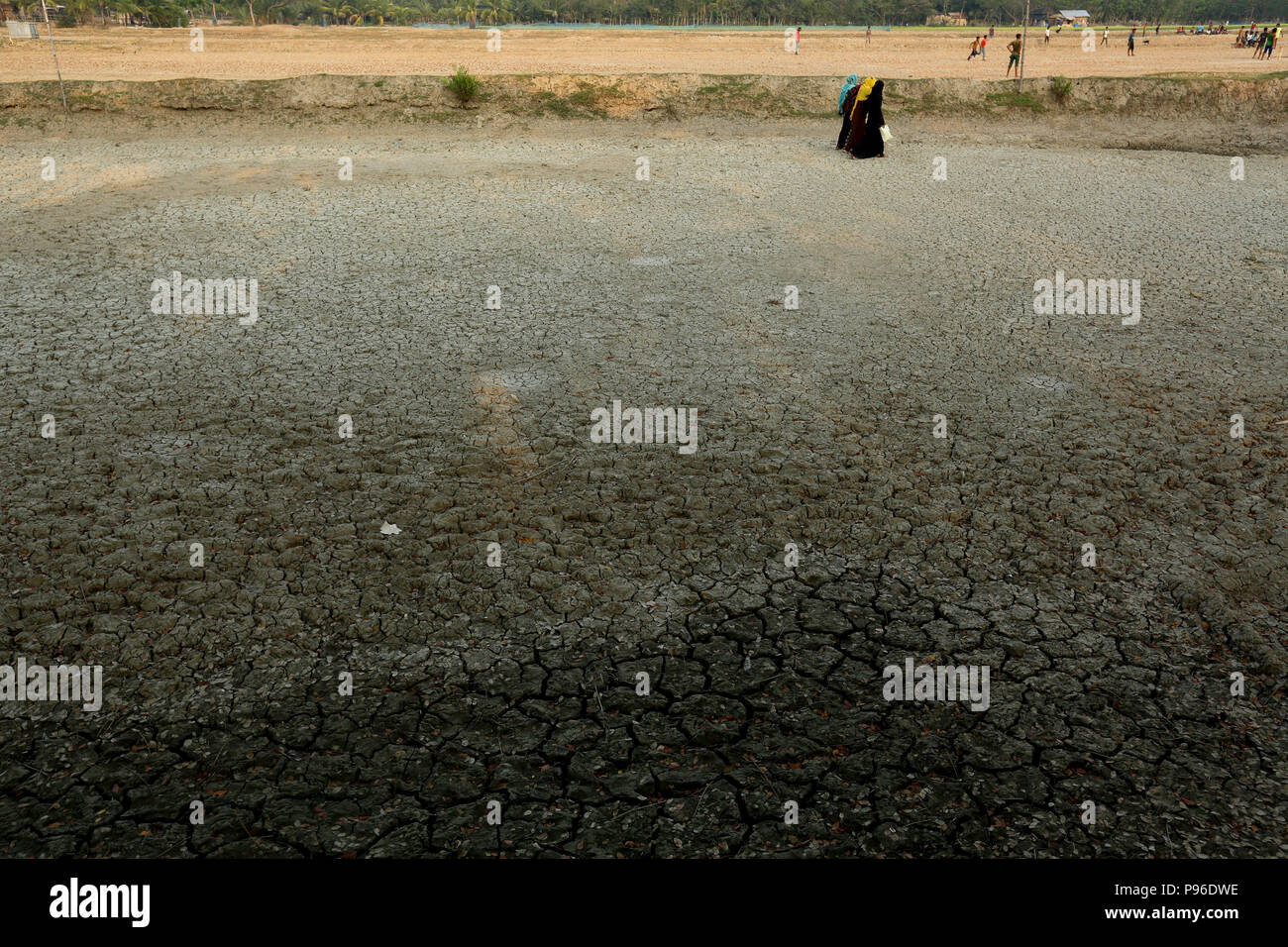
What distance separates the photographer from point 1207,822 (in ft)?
10.2

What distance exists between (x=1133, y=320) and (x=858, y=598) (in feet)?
16.8

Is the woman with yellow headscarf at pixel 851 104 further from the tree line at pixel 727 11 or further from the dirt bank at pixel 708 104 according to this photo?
the tree line at pixel 727 11

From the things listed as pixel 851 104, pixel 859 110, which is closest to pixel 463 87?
pixel 851 104

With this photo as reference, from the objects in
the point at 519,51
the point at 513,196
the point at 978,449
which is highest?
the point at 519,51

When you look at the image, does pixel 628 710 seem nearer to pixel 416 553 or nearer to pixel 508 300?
pixel 416 553

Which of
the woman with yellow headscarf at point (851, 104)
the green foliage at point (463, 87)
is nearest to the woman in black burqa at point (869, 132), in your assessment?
the woman with yellow headscarf at point (851, 104)

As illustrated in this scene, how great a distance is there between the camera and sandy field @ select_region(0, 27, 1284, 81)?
23844mm

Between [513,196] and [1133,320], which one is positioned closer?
[1133,320]

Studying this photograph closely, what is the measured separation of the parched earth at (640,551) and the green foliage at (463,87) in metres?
9.02

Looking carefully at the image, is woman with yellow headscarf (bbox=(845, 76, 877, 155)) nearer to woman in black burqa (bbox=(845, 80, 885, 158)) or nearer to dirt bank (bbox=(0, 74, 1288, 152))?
woman in black burqa (bbox=(845, 80, 885, 158))

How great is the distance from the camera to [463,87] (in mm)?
17547

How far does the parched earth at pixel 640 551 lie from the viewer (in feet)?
10.6

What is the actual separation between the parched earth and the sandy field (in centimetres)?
1632

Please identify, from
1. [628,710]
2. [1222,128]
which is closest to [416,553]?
[628,710]
